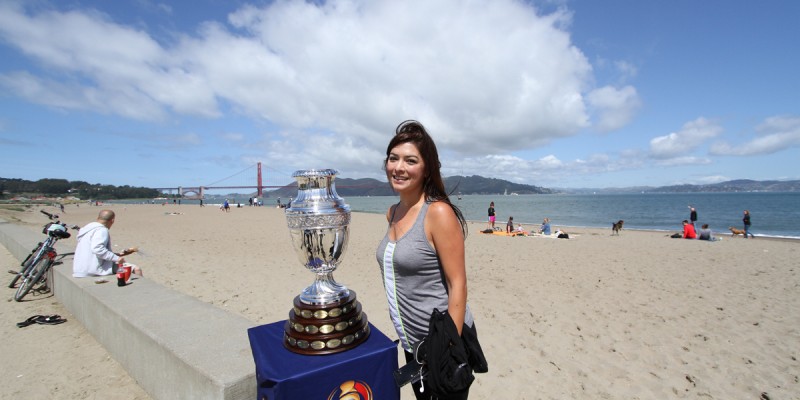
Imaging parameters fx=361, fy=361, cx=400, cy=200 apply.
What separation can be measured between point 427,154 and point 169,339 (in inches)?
73.9

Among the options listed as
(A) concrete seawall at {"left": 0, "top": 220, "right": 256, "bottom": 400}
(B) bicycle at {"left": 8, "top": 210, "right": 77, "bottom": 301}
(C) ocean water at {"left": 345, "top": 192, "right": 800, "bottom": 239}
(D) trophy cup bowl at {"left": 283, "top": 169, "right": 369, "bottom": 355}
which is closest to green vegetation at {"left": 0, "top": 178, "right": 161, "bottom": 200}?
(C) ocean water at {"left": 345, "top": 192, "right": 800, "bottom": 239}

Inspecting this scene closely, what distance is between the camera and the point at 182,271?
7582mm

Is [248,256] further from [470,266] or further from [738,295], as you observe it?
[738,295]

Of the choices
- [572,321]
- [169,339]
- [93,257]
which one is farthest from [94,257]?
[572,321]

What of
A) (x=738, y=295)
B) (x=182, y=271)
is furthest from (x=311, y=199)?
(x=738, y=295)

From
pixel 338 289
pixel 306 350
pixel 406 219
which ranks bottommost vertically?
pixel 306 350

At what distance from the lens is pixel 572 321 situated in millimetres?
4953

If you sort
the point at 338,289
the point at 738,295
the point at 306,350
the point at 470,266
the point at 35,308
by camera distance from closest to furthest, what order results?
the point at 306,350, the point at 338,289, the point at 35,308, the point at 738,295, the point at 470,266

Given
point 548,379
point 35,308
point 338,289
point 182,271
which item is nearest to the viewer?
point 338,289

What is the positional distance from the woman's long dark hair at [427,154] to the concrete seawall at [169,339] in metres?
1.21

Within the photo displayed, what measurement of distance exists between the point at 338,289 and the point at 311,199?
43 cm

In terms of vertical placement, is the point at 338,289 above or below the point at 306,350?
above

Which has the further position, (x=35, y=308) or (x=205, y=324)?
(x=35, y=308)

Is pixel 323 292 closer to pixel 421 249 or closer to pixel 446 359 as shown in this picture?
pixel 421 249
